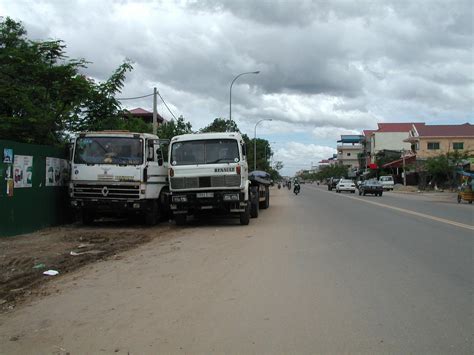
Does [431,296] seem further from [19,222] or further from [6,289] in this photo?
[19,222]

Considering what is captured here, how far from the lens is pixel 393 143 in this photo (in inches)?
4003

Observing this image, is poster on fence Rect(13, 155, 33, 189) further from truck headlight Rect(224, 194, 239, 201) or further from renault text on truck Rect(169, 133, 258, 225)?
truck headlight Rect(224, 194, 239, 201)

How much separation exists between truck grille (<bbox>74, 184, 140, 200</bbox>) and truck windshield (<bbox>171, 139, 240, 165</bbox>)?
1.67 metres

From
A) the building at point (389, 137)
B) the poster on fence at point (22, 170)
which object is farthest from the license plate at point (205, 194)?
the building at point (389, 137)

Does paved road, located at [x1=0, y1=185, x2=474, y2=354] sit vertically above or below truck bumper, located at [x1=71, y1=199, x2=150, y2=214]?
below

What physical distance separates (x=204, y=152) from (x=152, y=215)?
262 cm

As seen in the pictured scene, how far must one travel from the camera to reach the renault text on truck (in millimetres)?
15523

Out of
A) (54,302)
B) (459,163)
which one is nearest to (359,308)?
(54,302)

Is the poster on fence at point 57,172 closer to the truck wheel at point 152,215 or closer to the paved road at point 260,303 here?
the truck wheel at point 152,215

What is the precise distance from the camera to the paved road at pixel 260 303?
16.5 feet

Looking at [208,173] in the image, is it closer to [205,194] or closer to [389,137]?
[205,194]

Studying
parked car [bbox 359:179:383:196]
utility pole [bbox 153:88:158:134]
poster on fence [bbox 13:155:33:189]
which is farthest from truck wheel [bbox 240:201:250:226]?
parked car [bbox 359:179:383:196]

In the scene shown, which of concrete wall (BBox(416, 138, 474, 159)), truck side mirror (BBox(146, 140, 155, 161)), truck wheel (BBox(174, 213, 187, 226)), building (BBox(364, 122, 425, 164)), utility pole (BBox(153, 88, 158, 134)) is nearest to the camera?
truck side mirror (BBox(146, 140, 155, 161))

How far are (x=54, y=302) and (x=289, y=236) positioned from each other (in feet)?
25.5
